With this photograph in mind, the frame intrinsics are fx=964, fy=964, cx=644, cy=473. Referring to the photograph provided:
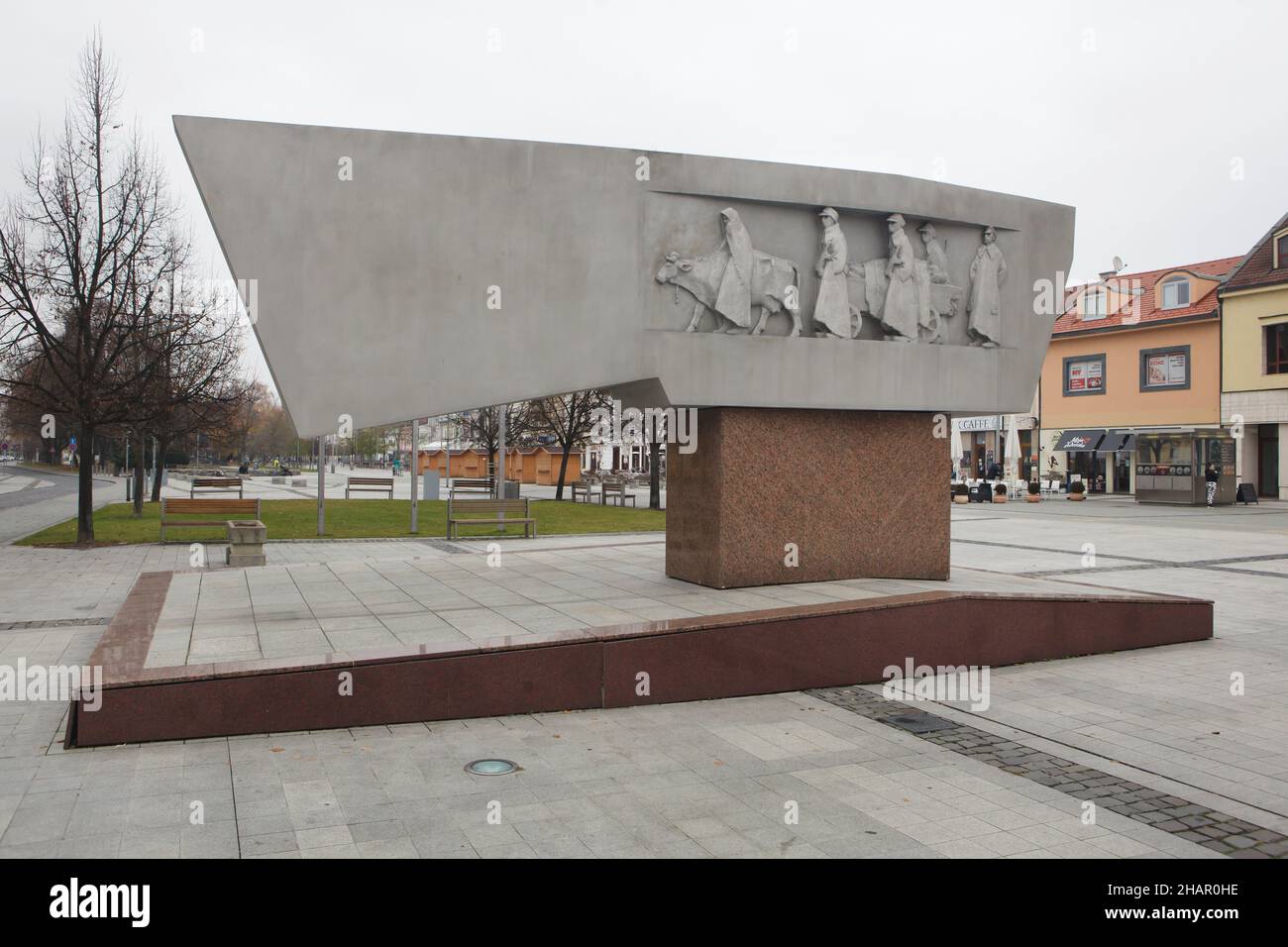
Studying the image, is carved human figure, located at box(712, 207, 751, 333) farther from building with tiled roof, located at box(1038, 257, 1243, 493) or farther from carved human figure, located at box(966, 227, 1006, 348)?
building with tiled roof, located at box(1038, 257, 1243, 493)

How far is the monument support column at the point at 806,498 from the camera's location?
1077 centimetres

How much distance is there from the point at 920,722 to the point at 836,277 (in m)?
5.30

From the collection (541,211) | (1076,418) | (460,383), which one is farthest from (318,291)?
(1076,418)

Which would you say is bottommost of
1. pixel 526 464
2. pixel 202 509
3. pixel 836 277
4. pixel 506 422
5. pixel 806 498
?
pixel 202 509

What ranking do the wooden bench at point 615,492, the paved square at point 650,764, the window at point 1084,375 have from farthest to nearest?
1. the window at point 1084,375
2. the wooden bench at point 615,492
3. the paved square at point 650,764

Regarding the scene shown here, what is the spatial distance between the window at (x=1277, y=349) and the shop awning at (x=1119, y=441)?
694 cm

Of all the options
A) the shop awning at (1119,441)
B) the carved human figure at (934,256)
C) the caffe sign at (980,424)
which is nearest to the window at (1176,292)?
the shop awning at (1119,441)

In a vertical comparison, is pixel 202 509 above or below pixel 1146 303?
below

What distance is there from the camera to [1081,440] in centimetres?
4988

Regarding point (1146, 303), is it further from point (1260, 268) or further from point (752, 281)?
point (752, 281)

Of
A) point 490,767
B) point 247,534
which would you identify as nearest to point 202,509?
point 247,534

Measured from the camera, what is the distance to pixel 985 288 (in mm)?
11984

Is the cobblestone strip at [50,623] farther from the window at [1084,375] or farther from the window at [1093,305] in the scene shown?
the window at [1093,305]
